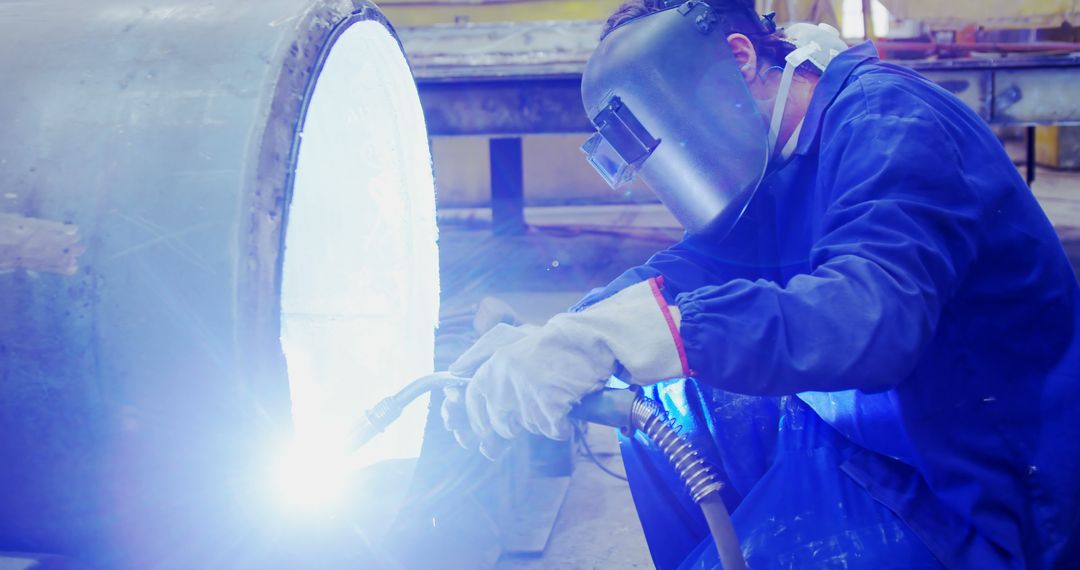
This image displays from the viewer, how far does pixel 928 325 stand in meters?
1.09

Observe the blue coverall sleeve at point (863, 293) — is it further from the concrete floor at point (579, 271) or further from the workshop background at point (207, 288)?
the concrete floor at point (579, 271)

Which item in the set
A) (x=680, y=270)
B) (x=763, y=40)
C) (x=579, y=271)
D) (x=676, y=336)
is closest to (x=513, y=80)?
(x=579, y=271)

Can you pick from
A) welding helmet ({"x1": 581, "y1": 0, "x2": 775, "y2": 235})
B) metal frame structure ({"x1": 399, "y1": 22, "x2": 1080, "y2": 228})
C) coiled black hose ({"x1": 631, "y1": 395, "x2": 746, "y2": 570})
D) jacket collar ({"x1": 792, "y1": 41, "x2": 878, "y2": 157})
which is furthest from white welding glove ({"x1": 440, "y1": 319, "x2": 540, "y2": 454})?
metal frame structure ({"x1": 399, "y1": 22, "x2": 1080, "y2": 228})

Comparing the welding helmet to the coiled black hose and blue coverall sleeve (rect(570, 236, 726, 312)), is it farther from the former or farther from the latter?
the coiled black hose

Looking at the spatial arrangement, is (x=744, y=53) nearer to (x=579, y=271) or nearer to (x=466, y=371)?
(x=466, y=371)

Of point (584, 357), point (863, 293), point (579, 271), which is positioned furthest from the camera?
point (579, 271)

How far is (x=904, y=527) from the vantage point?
129 cm

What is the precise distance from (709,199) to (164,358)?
0.90 metres

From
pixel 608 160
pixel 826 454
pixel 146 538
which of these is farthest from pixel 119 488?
pixel 826 454

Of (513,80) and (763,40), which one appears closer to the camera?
(763,40)

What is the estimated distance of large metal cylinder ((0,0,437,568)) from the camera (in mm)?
1212

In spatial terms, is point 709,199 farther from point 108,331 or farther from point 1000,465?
point 108,331

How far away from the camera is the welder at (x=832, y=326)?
1084mm

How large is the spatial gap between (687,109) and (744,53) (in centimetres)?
15
